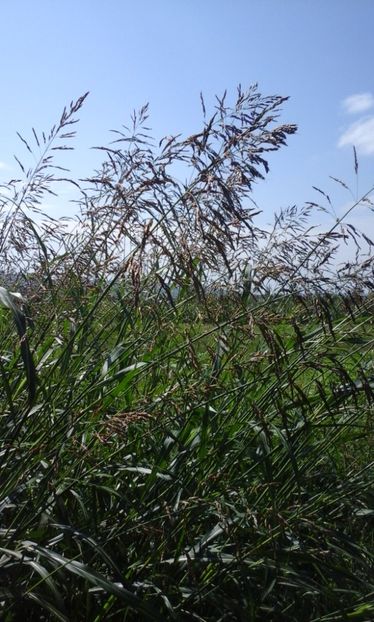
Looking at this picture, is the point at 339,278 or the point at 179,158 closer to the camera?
the point at 179,158

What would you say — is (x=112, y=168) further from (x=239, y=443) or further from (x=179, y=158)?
(x=239, y=443)

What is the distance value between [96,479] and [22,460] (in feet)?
1.47

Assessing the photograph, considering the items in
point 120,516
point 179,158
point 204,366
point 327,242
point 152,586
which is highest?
point 179,158

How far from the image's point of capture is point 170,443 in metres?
2.54

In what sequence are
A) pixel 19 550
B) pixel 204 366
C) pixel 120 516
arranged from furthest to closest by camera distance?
pixel 204 366
pixel 120 516
pixel 19 550

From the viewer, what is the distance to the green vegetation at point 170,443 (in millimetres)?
2123

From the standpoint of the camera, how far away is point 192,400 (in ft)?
8.08

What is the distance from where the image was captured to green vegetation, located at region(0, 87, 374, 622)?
6.97 ft

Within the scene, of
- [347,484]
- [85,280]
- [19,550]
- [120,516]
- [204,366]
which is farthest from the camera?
[204,366]

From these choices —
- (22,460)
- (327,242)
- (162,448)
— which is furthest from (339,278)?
(22,460)

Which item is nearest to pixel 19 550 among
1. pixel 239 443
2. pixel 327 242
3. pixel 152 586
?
pixel 152 586

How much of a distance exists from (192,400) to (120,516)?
44 centimetres

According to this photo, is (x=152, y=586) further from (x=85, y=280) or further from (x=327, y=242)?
(x=327, y=242)

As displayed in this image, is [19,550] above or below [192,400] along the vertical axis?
below
